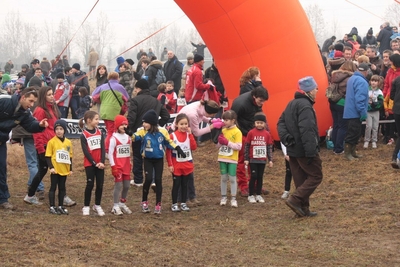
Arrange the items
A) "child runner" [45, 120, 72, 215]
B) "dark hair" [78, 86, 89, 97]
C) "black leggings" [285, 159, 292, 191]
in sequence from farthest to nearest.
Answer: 1. "dark hair" [78, 86, 89, 97]
2. "black leggings" [285, 159, 292, 191]
3. "child runner" [45, 120, 72, 215]

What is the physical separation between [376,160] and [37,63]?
1166 cm

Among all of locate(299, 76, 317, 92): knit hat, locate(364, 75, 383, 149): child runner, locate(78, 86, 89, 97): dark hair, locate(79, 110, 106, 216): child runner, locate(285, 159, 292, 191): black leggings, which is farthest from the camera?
locate(78, 86, 89, 97): dark hair

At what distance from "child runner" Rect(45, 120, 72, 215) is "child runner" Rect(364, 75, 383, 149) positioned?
6773 mm

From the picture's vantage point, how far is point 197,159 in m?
14.4

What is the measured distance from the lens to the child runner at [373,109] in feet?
45.1

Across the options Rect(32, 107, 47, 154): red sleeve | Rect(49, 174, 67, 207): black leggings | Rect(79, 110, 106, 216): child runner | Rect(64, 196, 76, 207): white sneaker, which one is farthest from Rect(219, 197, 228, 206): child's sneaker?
Rect(32, 107, 47, 154): red sleeve

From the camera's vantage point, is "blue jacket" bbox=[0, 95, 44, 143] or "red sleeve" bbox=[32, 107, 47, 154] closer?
"blue jacket" bbox=[0, 95, 44, 143]

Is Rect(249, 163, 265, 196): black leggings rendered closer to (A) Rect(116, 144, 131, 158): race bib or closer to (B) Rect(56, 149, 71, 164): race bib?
(A) Rect(116, 144, 131, 158): race bib

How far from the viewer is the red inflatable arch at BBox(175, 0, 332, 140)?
12.8 m

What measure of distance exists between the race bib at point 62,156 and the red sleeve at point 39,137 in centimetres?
66

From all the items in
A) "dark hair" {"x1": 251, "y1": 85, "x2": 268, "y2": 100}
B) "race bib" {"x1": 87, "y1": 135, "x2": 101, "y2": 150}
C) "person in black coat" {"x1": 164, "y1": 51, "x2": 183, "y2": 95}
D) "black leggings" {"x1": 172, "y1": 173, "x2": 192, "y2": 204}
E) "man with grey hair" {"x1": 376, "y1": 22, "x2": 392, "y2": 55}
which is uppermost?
"man with grey hair" {"x1": 376, "y1": 22, "x2": 392, "y2": 55}

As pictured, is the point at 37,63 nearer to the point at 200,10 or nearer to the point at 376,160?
the point at 200,10

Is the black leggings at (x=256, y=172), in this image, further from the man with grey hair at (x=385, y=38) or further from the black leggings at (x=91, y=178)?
the man with grey hair at (x=385, y=38)

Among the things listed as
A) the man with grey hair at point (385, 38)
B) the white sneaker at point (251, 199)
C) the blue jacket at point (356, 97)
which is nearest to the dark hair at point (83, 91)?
the blue jacket at point (356, 97)
